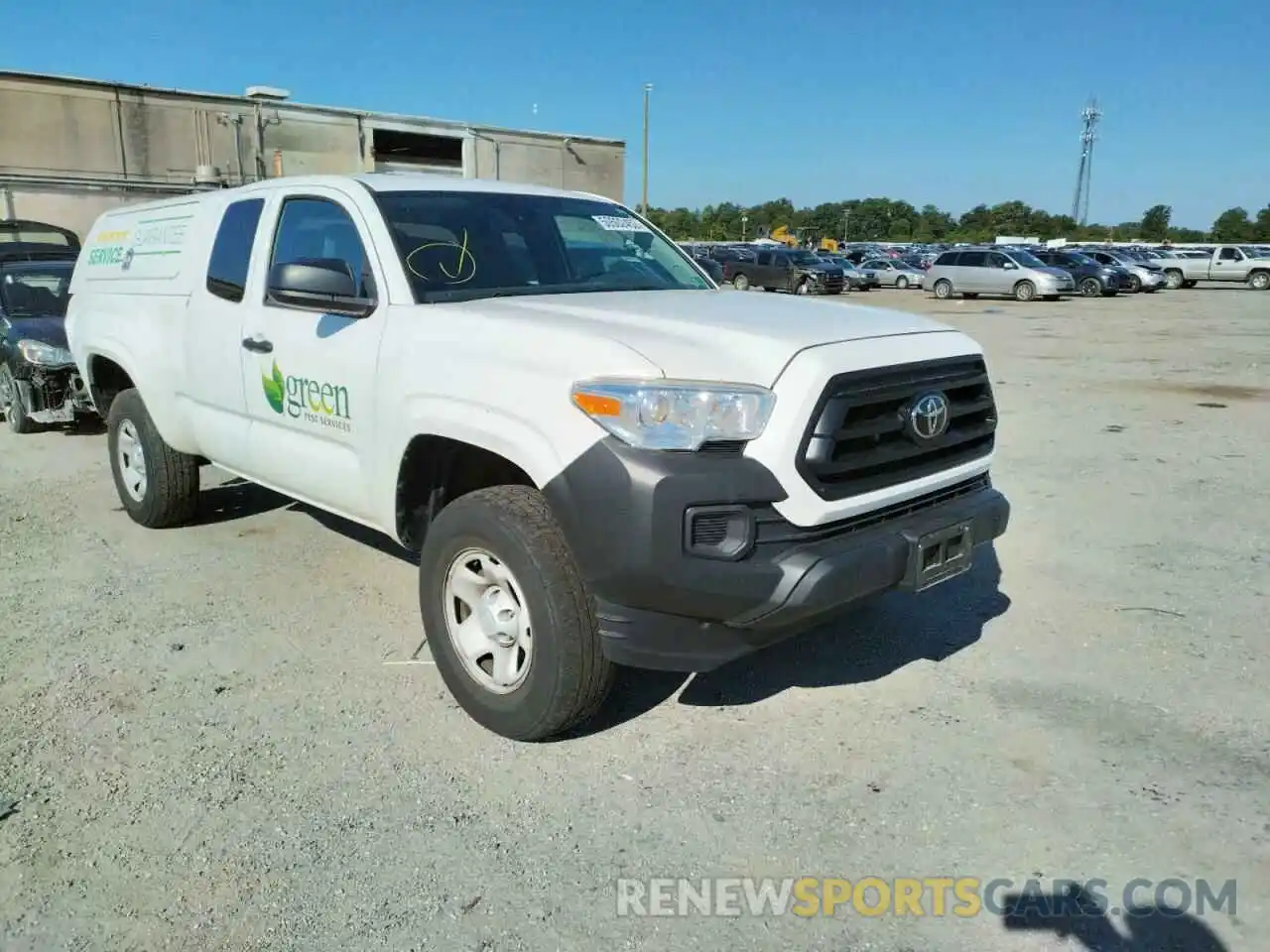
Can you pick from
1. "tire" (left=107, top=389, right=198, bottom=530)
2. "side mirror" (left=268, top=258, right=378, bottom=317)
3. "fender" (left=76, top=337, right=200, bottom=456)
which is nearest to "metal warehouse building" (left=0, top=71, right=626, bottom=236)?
"tire" (left=107, top=389, right=198, bottom=530)

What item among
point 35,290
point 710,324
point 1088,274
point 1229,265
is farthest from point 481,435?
point 1229,265

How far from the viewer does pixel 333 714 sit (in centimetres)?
355

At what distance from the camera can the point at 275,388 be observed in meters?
4.32

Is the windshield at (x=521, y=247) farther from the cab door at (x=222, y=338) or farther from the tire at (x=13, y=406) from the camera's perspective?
the tire at (x=13, y=406)

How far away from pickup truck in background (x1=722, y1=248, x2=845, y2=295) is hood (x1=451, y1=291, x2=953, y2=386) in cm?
3336

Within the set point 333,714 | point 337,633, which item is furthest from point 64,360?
point 333,714

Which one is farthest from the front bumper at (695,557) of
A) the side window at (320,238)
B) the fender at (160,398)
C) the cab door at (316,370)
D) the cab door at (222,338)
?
the fender at (160,398)

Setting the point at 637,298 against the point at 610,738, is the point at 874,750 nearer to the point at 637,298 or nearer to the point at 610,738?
the point at 610,738

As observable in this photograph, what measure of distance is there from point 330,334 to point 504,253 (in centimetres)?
80

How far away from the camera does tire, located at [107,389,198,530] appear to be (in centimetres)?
546

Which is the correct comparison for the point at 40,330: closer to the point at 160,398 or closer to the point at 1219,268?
the point at 160,398

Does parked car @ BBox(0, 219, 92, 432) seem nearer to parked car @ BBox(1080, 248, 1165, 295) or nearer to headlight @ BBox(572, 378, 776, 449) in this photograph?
headlight @ BBox(572, 378, 776, 449)

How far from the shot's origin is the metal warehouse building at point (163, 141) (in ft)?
80.4

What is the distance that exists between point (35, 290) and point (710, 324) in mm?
8803
